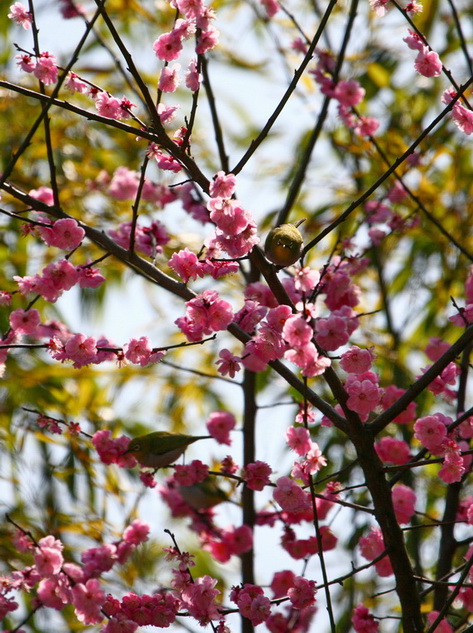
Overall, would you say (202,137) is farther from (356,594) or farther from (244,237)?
(244,237)

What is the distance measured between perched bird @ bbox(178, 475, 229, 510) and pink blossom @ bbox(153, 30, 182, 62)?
938 mm

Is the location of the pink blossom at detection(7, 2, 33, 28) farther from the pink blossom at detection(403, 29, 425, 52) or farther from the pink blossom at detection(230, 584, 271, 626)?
the pink blossom at detection(230, 584, 271, 626)

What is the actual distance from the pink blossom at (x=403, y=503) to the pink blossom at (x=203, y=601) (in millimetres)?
520

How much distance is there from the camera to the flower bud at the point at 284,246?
3.91ft

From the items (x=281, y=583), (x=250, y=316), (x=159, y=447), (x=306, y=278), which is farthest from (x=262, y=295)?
(x=281, y=583)

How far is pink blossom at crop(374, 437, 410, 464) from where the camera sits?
175cm

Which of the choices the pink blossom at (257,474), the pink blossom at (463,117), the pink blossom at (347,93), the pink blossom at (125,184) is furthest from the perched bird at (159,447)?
the pink blossom at (347,93)

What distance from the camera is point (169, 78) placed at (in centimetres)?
134

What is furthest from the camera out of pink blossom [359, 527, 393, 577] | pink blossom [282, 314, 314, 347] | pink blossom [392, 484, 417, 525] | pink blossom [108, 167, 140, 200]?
pink blossom [108, 167, 140, 200]

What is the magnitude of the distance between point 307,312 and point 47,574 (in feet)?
2.16

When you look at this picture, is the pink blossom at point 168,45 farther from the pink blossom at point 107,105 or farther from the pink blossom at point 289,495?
the pink blossom at point 289,495

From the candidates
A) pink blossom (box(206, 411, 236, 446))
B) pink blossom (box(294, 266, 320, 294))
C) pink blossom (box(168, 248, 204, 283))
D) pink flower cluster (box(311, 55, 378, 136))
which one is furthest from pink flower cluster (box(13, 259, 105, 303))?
Result: pink flower cluster (box(311, 55, 378, 136))

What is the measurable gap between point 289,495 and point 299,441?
117 millimetres

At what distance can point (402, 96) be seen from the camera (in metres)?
3.17
